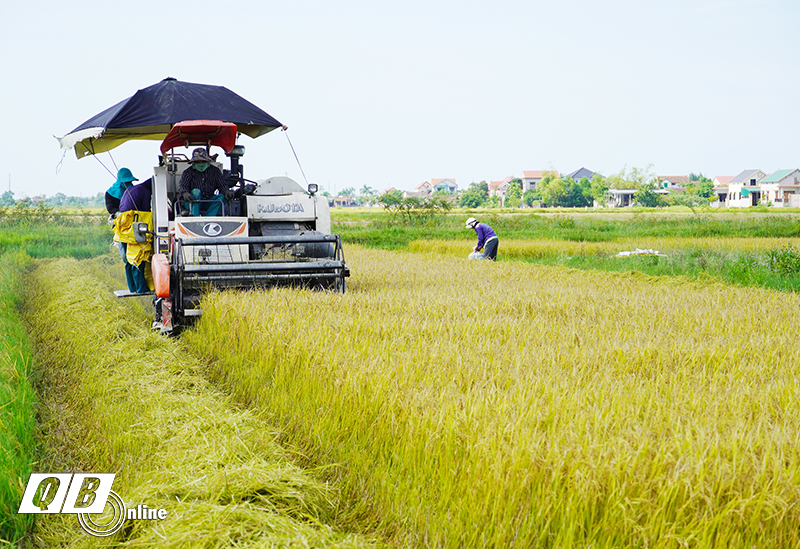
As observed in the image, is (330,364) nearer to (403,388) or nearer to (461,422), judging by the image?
(403,388)

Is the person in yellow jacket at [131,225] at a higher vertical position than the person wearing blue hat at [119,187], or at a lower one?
lower

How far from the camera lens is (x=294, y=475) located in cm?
331

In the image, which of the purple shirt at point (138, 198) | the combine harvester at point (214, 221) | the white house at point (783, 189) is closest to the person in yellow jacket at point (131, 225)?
the purple shirt at point (138, 198)

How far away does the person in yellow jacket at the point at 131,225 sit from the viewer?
305 inches

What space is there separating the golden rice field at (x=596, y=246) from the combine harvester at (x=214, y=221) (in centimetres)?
1023

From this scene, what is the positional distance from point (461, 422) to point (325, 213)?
575 cm

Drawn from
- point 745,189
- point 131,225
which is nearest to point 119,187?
point 131,225

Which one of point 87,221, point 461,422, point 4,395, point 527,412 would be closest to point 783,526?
point 527,412

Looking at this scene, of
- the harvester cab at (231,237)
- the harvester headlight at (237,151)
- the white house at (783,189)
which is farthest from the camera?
the white house at (783,189)

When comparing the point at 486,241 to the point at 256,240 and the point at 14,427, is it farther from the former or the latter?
the point at 14,427

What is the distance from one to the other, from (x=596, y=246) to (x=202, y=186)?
14533mm

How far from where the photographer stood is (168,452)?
3.70m

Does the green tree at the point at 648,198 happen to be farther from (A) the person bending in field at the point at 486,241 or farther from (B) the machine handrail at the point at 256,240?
(B) the machine handrail at the point at 256,240

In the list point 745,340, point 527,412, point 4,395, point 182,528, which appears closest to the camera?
point 182,528
